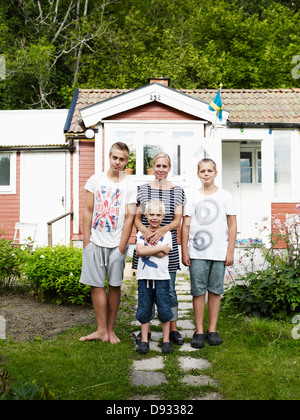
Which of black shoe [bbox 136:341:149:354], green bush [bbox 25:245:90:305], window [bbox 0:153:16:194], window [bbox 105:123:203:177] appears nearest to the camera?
black shoe [bbox 136:341:149:354]

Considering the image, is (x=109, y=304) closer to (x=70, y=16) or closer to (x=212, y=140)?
(x=212, y=140)

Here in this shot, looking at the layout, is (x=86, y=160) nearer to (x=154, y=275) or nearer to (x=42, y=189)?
(x=42, y=189)

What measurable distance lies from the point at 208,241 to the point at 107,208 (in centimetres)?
93

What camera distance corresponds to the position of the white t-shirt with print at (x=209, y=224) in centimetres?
351

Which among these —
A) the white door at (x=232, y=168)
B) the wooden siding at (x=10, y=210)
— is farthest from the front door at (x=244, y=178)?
the wooden siding at (x=10, y=210)

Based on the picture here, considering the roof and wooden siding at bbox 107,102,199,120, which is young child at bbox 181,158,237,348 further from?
the roof

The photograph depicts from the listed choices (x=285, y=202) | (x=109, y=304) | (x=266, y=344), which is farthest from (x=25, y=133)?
(x=266, y=344)

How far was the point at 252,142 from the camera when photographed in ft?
32.5

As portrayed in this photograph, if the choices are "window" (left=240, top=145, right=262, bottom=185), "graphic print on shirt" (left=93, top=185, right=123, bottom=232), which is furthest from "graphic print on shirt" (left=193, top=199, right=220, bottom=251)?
"window" (left=240, top=145, right=262, bottom=185)

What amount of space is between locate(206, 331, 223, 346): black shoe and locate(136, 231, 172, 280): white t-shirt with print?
703 mm

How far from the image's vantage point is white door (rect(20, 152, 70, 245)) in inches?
401

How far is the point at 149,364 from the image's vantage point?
3.06 m

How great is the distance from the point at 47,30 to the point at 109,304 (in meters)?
→ 19.3

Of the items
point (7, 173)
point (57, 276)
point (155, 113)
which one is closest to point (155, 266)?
point (57, 276)
